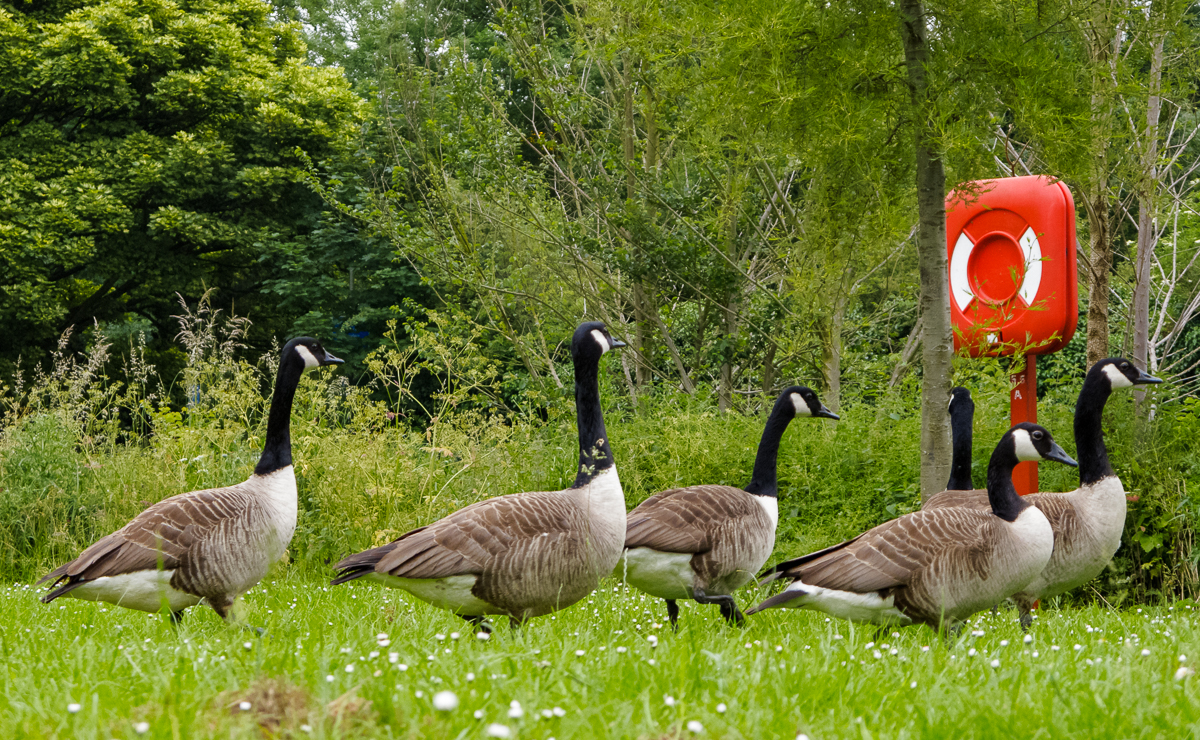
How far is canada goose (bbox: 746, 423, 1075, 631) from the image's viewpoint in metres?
4.41

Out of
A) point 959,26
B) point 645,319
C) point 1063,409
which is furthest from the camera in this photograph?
point 645,319

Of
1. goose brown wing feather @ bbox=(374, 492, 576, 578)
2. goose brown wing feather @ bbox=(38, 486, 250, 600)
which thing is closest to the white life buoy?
goose brown wing feather @ bbox=(374, 492, 576, 578)

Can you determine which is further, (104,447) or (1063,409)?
(104,447)

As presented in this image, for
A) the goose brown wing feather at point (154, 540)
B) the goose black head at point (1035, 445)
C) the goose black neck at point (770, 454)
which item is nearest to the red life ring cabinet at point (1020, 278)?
the goose black head at point (1035, 445)

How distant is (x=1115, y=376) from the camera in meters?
6.05

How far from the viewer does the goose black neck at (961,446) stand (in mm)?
6543

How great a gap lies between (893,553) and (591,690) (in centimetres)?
237

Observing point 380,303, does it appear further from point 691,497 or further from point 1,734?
point 1,734

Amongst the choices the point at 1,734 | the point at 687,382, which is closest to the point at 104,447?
the point at 687,382

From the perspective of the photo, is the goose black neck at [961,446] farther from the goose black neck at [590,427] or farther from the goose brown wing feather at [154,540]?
the goose brown wing feather at [154,540]

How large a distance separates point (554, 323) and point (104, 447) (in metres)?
5.67

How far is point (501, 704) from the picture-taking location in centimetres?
240

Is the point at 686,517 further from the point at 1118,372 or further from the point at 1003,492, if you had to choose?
the point at 1118,372

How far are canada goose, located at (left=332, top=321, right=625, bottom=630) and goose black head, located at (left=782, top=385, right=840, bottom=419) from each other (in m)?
1.78
